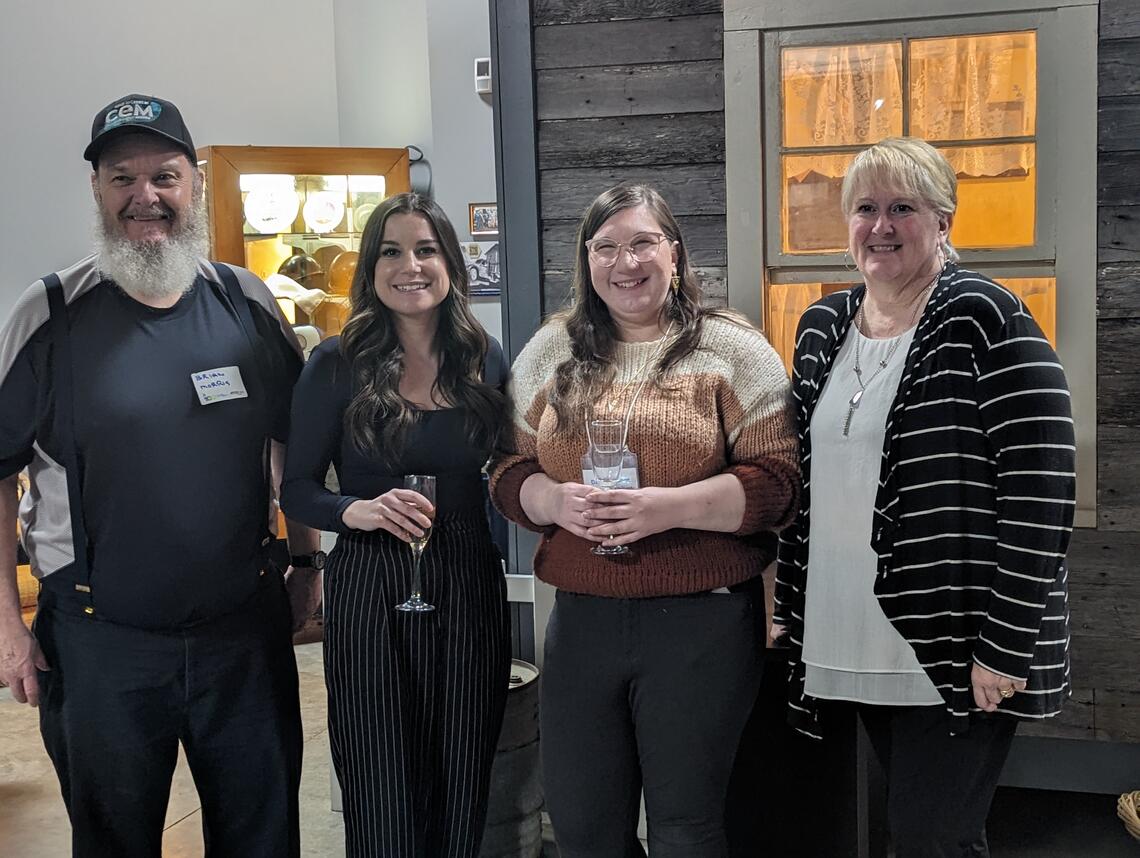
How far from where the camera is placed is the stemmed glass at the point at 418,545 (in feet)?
7.19

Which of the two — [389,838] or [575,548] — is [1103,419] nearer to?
[575,548]

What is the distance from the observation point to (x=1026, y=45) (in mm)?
2967

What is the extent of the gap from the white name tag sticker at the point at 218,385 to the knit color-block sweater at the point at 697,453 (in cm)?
63

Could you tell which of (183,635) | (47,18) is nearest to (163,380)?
(183,635)

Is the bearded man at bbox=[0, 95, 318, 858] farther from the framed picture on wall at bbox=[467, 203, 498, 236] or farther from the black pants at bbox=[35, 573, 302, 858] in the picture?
the framed picture on wall at bbox=[467, 203, 498, 236]

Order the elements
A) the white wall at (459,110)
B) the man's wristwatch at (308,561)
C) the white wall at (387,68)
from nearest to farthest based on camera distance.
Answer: the man's wristwatch at (308,561) → the white wall at (459,110) → the white wall at (387,68)

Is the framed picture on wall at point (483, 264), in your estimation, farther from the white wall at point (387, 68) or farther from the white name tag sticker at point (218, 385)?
the white name tag sticker at point (218, 385)

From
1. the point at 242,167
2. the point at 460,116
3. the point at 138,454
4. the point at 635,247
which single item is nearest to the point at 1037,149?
the point at 635,247

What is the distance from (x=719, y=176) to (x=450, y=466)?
126 cm

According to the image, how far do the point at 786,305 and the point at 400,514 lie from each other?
1485 mm

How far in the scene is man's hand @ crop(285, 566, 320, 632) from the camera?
2.63 metres

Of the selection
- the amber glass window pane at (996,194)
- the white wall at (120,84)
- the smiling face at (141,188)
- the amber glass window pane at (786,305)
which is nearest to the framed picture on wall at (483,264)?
the white wall at (120,84)

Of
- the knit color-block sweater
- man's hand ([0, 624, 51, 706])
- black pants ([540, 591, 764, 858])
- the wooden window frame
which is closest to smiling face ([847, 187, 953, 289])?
the knit color-block sweater

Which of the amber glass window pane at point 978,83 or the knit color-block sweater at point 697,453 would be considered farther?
the amber glass window pane at point 978,83
